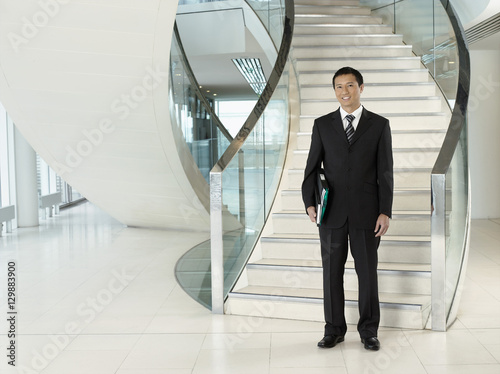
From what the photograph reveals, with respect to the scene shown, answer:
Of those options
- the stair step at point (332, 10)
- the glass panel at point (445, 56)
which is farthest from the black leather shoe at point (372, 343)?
the stair step at point (332, 10)

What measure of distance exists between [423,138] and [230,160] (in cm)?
238

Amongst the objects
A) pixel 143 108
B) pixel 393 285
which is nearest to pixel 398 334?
pixel 393 285

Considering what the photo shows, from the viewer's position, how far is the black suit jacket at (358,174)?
3.82m

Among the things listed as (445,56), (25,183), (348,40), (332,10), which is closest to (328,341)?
(445,56)

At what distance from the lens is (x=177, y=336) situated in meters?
4.27

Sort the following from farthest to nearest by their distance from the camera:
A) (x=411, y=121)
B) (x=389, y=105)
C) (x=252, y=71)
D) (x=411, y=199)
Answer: (x=252, y=71)
(x=389, y=105)
(x=411, y=121)
(x=411, y=199)

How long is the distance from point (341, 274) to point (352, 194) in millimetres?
513

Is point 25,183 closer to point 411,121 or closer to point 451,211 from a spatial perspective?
point 411,121

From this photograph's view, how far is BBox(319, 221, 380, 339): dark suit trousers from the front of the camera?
3.88m

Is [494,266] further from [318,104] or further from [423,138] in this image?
[318,104]

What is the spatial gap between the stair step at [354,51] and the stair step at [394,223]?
3067 mm

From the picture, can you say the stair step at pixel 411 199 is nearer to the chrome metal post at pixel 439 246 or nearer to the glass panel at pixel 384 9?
the chrome metal post at pixel 439 246

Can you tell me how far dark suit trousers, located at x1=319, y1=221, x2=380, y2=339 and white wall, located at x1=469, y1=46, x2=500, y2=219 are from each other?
23.3 ft

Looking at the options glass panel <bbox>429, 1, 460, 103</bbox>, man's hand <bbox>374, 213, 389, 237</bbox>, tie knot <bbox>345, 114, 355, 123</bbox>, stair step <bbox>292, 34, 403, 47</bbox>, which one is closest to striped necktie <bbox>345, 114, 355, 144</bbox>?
tie knot <bbox>345, 114, 355, 123</bbox>
